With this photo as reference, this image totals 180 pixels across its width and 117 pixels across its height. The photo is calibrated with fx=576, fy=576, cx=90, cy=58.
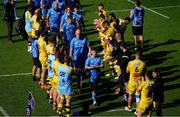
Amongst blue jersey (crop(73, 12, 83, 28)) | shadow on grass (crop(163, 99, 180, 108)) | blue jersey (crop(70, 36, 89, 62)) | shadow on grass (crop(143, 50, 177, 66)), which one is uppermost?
blue jersey (crop(73, 12, 83, 28))

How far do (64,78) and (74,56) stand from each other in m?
3.28

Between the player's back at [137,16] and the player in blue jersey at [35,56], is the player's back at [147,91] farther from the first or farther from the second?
the player's back at [137,16]

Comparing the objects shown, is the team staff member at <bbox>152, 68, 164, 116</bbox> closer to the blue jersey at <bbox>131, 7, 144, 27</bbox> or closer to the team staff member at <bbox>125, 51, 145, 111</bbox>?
the team staff member at <bbox>125, 51, 145, 111</bbox>

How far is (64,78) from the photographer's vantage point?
19.0 m

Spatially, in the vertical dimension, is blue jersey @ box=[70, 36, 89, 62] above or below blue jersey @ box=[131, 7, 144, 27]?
below

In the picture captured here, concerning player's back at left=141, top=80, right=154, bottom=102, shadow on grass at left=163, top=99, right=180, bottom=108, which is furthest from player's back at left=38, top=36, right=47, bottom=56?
player's back at left=141, top=80, right=154, bottom=102

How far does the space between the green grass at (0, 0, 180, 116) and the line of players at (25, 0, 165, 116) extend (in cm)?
57

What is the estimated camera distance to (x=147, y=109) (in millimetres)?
18484

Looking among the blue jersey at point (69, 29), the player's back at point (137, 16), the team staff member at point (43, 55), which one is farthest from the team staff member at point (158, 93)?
the player's back at point (137, 16)

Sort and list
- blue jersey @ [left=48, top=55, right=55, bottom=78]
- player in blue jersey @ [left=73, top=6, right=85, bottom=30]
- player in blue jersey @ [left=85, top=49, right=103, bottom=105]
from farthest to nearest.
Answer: player in blue jersey @ [left=73, top=6, right=85, bottom=30]
player in blue jersey @ [left=85, top=49, right=103, bottom=105]
blue jersey @ [left=48, top=55, right=55, bottom=78]

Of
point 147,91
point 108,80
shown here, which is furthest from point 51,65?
point 147,91

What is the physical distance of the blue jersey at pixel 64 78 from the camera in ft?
62.0

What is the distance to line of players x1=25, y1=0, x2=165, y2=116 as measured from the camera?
19.0m

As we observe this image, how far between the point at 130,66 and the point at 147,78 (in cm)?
151
